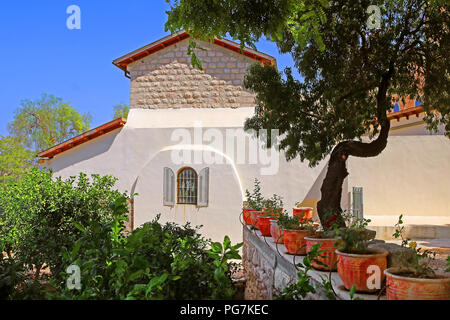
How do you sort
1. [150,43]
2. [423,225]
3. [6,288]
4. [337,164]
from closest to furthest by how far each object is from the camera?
[6,288]
[337,164]
[423,225]
[150,43]

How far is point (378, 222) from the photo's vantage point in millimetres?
10758

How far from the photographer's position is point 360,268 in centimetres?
329

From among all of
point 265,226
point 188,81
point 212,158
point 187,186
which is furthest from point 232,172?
point 265,226

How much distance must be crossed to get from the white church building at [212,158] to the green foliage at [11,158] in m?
15.3

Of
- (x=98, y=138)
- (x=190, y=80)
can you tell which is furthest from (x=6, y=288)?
(x=190, y=80)

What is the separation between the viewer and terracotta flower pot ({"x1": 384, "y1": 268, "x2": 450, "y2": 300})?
2.60 m

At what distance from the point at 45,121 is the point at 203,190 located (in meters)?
25.9

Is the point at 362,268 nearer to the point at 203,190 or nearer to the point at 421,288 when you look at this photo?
the point at 421,288

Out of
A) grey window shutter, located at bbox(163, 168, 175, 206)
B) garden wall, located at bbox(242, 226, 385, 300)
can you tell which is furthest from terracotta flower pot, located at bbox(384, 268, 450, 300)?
grey window shutter, located at bbox(163, 168, 175, 206)

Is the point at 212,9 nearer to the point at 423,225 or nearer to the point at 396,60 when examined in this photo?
the point at 396,60

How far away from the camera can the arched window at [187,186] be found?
13695mm

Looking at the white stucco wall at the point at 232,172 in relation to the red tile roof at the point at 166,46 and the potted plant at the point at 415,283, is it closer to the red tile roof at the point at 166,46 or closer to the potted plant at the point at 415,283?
the red tile roof at the point at 166,46

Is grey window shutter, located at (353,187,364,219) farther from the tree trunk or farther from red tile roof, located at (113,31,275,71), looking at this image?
red tile roof, located at (113,31,275,71)

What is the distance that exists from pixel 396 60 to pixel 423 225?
224 inches
